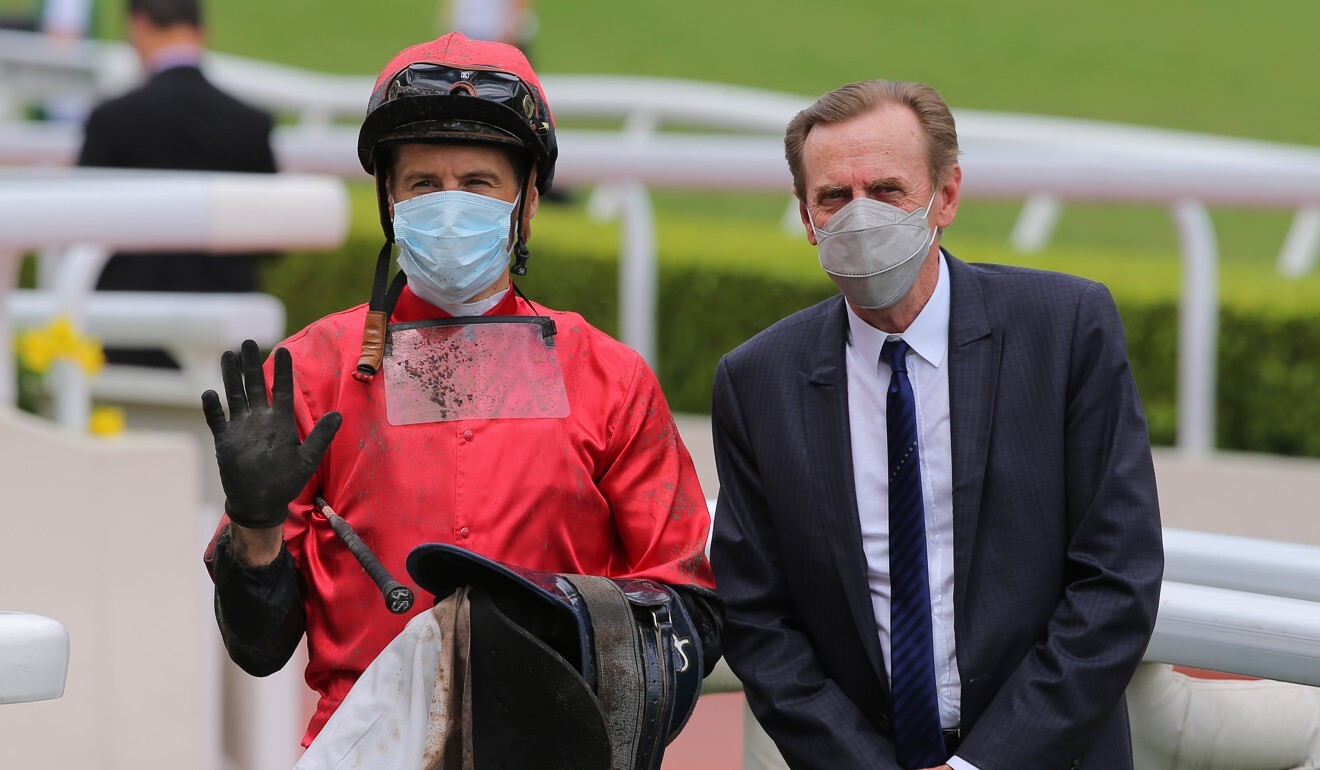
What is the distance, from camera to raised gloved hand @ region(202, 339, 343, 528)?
7.04ft

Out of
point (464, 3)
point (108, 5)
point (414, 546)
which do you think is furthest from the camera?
point (108, 5)

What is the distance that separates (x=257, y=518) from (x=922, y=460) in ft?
2.84

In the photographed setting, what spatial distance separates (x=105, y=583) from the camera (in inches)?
150

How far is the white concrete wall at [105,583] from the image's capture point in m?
3.79

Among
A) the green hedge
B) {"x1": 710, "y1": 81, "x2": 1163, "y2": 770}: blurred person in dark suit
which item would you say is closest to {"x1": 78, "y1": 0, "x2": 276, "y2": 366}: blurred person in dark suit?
the green hedge

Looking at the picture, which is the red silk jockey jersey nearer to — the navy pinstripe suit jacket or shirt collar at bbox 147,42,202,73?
the navy pinstripe suit jacket

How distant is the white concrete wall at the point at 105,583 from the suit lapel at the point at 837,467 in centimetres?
187

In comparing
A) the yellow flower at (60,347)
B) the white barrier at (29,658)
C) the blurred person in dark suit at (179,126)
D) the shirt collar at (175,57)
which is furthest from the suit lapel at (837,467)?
the shirt collar at (175,57)

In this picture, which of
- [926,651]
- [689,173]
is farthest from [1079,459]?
[689,173]

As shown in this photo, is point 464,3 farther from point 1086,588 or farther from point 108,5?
point 108,5

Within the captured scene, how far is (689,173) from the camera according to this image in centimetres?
553

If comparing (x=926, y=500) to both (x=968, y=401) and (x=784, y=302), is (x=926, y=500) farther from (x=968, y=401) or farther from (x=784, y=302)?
(x=784, y=302)

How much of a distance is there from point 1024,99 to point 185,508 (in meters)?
18.0

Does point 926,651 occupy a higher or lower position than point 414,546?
lower
